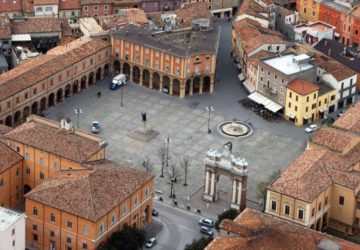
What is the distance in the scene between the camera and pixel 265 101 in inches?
7160

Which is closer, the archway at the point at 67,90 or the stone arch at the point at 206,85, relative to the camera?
the archway at the point at 67,90

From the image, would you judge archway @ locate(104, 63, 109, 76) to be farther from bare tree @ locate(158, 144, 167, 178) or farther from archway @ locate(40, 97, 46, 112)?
bare tree @ locate(158, 144, 167, 178)

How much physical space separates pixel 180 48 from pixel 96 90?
18513 mm

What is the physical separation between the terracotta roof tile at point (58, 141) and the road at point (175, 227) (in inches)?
548

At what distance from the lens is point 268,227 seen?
126938mm

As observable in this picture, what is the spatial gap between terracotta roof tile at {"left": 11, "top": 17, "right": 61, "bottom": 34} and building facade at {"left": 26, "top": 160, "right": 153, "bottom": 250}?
64.6 meters

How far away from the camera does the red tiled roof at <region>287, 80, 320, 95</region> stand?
175750 mm

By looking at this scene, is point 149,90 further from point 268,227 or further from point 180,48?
point 268,227

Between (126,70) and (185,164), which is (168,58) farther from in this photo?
(185,164)

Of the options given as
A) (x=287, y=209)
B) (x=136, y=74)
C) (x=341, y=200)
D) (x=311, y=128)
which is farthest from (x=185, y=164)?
(x=136, y=74)

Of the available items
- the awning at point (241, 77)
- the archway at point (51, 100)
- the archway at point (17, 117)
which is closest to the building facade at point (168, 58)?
the awning at point (241, 77)

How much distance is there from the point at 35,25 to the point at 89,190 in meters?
74.0

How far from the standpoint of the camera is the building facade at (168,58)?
7283 inches

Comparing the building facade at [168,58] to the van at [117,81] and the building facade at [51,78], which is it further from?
the building facade at [51,78]
